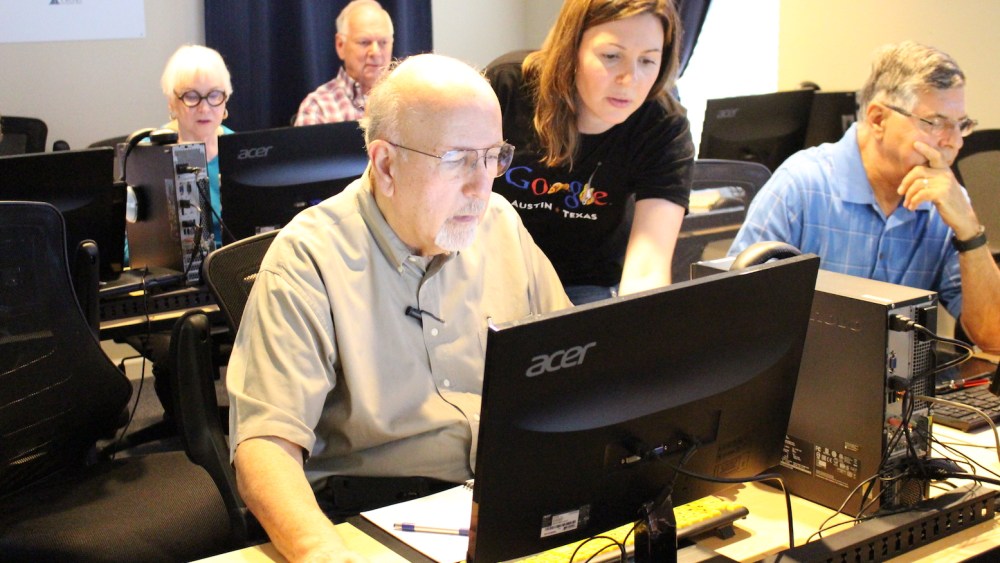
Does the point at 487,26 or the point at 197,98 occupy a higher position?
the point at 487,26

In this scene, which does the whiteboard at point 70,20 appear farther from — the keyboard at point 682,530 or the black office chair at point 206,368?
the keyboard at point 682,530

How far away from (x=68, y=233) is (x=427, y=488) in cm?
143

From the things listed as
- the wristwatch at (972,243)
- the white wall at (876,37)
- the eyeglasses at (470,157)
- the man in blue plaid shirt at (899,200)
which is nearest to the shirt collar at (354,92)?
the white wall at (876,37)

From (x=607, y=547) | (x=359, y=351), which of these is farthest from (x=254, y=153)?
(x=607, y=547)

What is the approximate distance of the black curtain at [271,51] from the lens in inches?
198

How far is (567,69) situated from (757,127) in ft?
5.93

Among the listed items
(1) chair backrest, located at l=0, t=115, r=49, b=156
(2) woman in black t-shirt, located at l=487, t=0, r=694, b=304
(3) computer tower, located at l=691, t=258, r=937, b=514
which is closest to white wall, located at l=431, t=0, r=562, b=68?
(1) chair backrest, located at l=0, t=115, r=49, b=156

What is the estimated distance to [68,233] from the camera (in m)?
2.57

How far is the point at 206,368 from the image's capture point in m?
1.84

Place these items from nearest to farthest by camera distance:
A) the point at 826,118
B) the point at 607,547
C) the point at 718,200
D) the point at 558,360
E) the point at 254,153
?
the point at 558,360 → the point at 607,547 → the point at 254,153 → the point at 718,200 → the point at 826,118

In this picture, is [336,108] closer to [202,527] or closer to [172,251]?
[172,251]

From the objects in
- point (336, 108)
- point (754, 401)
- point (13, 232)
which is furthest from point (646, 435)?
point (336, 108)

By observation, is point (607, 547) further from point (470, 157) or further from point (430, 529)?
point (470, 157)

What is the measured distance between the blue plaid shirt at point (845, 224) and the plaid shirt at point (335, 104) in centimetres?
259
